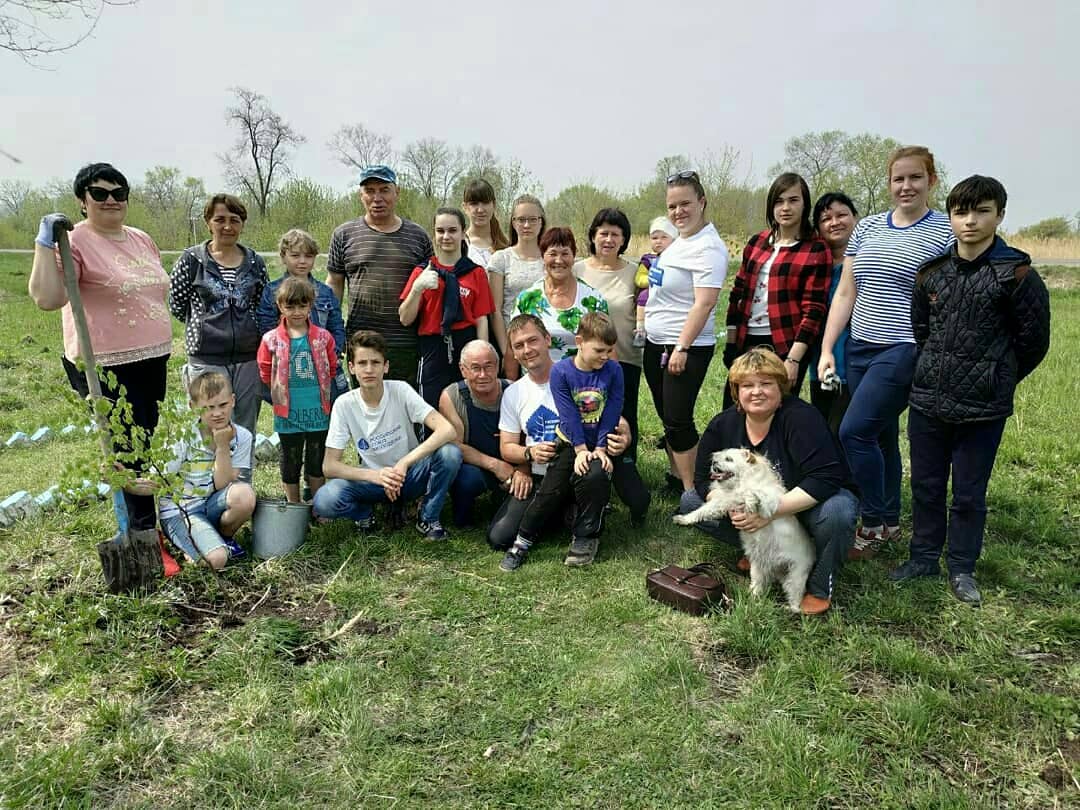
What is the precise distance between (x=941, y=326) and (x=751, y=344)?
127cm

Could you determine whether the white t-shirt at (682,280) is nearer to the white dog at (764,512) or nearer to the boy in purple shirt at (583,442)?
the boy in purple shirt at (583,442)

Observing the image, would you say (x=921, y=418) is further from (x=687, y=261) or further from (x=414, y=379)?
(x=414, y=379)

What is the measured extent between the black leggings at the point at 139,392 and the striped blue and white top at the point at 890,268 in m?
3.89

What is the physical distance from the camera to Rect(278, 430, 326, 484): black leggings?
15.1 feet

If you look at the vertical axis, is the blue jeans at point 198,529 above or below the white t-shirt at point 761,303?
below

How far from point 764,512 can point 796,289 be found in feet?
5.21

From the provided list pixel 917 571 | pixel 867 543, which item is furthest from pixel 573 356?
pixel 917 571

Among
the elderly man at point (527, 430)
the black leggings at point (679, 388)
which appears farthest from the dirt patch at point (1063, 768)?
the black leggings at point (679, 388)

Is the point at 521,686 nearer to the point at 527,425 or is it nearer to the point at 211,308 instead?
the point at 527,425

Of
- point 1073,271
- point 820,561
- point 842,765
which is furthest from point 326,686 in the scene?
point 1073,271

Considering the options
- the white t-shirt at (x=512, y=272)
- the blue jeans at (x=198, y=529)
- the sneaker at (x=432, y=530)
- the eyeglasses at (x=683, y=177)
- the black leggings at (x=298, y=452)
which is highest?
the eyeglasses at (x=683, y=177)

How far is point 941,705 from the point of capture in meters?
2.69

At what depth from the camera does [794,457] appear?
3.48m

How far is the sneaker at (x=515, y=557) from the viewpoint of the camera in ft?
13.2
